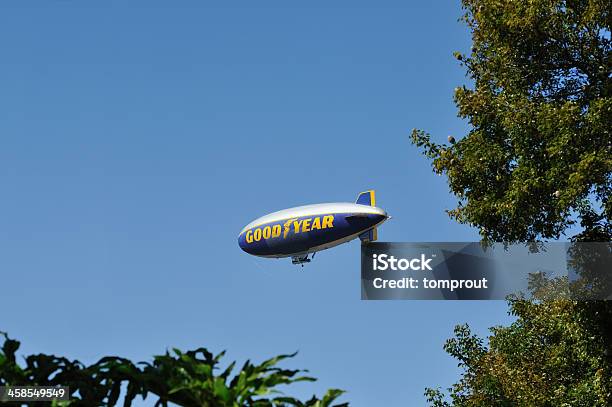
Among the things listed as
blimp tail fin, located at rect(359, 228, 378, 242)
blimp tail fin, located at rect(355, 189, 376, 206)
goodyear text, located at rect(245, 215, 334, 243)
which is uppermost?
blimp tail fin, located at rect(355, 189, 376, 206)

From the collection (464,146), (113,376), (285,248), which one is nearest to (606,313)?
(464,146)

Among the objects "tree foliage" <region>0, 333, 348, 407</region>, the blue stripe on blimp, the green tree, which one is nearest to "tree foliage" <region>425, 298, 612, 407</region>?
the green tree

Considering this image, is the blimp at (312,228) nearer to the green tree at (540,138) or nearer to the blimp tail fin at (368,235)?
the blimp tail fin at (368,235)

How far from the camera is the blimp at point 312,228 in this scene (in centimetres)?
5781

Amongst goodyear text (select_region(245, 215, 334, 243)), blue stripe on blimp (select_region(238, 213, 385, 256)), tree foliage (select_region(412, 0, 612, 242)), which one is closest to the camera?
tree foliage (select_region(412, 0, 612, 242))

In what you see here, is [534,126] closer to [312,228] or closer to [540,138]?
[540,138]

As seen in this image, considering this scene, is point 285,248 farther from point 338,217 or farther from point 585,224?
point 585,224

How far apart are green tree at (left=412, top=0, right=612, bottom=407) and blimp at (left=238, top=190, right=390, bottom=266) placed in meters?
28.7

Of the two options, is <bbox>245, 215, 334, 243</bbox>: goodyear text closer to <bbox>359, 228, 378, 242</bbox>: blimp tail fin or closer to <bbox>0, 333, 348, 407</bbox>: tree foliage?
<bbox>359, 228, 378, 242</bbox>: blimp tail fin

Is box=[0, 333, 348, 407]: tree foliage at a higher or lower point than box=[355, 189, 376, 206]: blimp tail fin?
lower

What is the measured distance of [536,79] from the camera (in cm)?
2772

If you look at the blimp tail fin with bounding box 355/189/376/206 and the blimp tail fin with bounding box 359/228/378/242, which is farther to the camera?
the blimp tail fin with bounding box 355/189/376/206

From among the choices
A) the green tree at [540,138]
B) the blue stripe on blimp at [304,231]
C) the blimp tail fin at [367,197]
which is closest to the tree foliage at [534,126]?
the green tree at [540,138]

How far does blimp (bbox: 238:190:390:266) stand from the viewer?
190 ft
